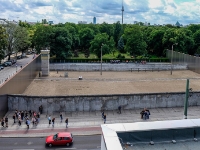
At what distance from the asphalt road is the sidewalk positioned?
1103mm

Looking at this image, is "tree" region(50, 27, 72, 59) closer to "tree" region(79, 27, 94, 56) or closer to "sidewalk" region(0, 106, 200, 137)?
"tree" region(79, 27, 94, 56)

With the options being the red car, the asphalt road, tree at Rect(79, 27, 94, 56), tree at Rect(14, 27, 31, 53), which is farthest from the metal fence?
the red car

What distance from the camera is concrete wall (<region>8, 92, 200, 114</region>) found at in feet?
106

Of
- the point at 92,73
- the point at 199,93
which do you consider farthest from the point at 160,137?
→ the point at 92,73

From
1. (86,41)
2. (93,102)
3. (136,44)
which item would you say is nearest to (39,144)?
(93,102)

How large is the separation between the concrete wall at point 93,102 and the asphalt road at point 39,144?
743 centimetres

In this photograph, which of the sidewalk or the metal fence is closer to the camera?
the sidewalk

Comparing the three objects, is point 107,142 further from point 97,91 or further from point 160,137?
point 97,91

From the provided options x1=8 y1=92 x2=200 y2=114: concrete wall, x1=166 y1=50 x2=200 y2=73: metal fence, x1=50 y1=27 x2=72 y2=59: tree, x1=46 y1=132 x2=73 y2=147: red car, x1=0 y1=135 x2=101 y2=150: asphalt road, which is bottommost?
x1=0 y1=135 x2=101 y2=150: asphalt road

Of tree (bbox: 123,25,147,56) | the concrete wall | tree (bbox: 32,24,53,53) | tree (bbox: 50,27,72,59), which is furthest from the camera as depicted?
tree (bbox: 123,25,147,56)

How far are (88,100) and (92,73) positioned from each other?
2456 centimetres

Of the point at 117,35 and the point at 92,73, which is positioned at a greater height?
the point at 117,35

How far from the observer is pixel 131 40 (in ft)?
243

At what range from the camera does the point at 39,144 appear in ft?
79.2
